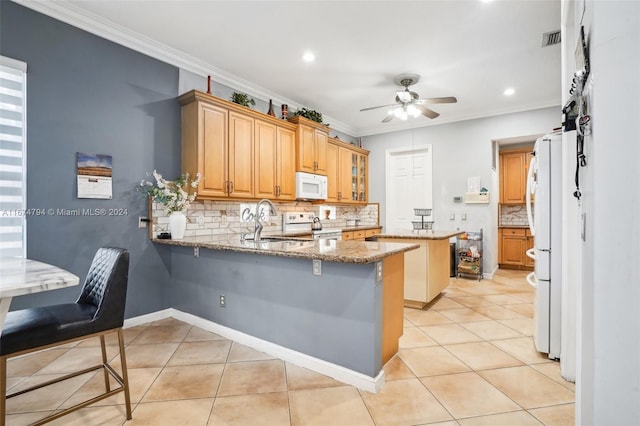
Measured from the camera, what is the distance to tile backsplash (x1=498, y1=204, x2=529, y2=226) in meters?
6.29

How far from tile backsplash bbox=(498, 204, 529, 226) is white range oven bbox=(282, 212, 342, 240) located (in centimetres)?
376

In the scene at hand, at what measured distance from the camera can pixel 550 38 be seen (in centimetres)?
306

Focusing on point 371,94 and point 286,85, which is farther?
point 371,94

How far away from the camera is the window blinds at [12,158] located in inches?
91.1

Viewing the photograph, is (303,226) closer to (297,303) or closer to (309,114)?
(309,114)

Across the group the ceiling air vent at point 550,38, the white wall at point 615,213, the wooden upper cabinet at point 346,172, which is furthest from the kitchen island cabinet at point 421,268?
the white wall at point 615,213

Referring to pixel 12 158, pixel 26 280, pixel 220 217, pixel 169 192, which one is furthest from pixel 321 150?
pixel 26 280

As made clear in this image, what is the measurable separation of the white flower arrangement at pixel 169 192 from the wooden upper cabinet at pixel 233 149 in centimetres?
16

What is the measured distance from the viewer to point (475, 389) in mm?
1979

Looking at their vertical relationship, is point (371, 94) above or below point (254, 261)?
above

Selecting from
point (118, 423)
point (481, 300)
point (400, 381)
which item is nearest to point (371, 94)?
point (481, 300)

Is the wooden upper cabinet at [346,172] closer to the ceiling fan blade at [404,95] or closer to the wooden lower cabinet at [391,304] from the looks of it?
the ceiling fan blade at [404,95]

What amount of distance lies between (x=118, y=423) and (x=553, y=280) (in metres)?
3.05

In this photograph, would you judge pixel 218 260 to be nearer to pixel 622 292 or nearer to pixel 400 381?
pixel 400 381
